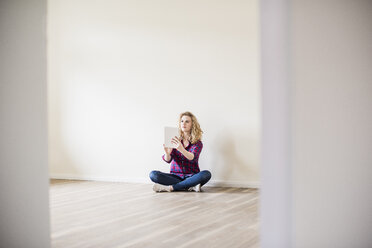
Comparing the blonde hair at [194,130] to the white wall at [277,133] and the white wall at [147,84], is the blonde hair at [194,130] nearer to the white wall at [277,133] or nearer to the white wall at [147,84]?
the white wall at [147,84]

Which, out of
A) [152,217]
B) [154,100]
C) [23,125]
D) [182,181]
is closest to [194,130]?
[182,181]

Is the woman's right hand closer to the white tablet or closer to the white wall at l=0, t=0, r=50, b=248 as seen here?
the white tablet

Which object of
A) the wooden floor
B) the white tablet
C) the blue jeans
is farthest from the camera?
the blue jeans

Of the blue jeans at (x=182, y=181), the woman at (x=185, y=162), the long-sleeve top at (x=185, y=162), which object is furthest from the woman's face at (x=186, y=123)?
the blue jeans at (x=182, y=181)

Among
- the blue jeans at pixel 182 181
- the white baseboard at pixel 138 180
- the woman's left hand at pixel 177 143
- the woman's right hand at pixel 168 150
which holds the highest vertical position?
the woman's left hand at pixel 177 143

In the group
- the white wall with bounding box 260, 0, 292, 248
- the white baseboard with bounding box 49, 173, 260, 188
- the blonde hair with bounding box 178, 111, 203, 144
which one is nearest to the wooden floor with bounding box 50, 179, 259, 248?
the white baseboard with bounding box 49, 173, 260, 188

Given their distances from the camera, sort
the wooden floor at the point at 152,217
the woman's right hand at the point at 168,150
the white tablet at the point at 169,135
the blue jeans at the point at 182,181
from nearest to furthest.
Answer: the wooden floor at the point at 152,217, the white tablet at the point at 169,135, the blue jeans at the point at 182,181, the woman's right hand at the point at 168,150

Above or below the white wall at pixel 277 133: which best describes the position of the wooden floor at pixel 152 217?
below

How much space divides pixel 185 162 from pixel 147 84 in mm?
1008

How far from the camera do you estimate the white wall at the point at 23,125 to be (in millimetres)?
1291

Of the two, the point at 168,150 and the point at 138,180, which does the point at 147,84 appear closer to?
the point at 168,150

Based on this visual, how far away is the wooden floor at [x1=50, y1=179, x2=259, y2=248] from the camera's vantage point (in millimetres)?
1736

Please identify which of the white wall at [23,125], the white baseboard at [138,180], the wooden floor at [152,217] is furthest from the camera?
the white baseboard at [138,180]

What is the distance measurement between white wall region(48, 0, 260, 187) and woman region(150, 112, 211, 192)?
0.84 ft
